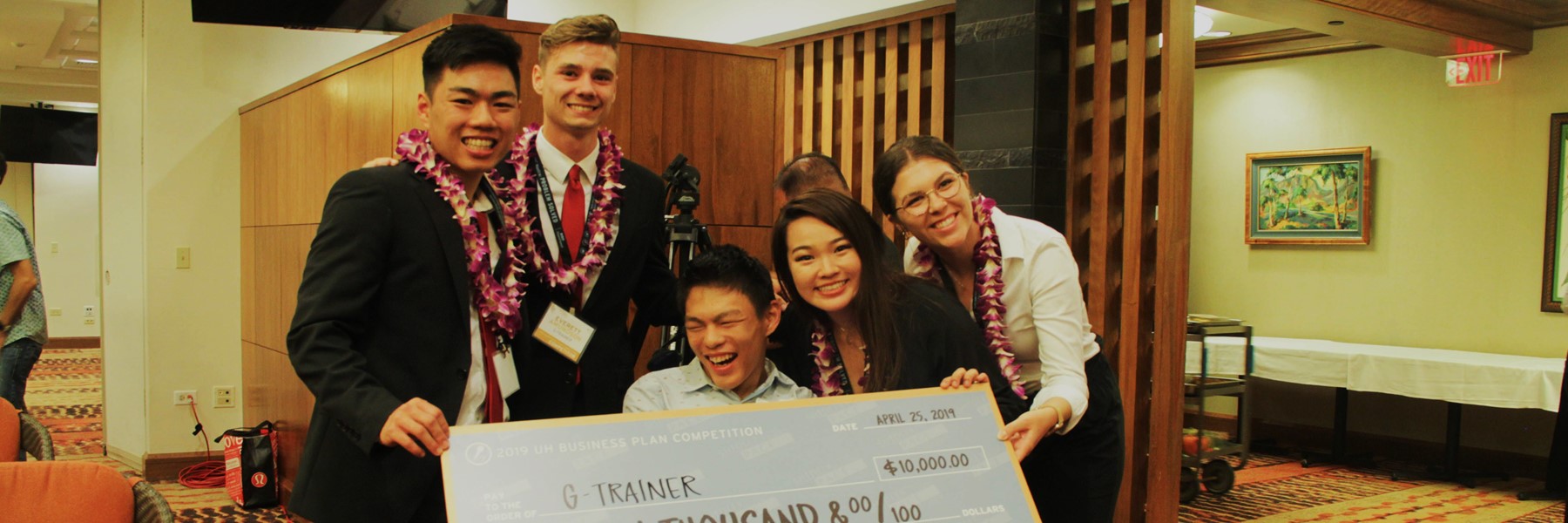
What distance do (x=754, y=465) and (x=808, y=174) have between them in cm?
170

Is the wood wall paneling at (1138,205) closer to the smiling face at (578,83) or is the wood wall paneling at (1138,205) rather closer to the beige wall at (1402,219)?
the smiling face at (578,83)

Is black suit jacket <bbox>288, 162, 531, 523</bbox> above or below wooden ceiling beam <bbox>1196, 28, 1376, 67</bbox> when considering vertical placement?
below

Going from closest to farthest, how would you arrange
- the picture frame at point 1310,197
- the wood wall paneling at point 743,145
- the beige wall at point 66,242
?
the wood wall paneling at point 743,145 < the picture frame at point 1310,197 < the beige wall at point 66,242

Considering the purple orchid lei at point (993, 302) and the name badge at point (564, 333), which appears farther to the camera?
the purple orchid lei at point (993, 302)

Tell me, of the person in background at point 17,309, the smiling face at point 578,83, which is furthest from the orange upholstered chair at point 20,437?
the smiling face at point 578,83

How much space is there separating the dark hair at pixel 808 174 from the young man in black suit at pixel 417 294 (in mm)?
1391

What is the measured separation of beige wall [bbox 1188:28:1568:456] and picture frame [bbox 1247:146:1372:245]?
8cm

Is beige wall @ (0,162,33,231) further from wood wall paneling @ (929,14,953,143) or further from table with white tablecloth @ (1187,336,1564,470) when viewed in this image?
table with white tablecloth @ (1187,336,1564,470)

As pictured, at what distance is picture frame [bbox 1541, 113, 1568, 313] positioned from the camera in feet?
21.1

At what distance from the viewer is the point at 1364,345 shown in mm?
7152

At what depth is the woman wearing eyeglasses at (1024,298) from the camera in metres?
2.24

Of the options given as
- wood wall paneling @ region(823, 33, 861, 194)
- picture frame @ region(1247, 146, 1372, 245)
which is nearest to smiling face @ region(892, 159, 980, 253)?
wood wall paneling @ region(823, 33, 861, 194)

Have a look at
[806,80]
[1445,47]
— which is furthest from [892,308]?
[1445,47]

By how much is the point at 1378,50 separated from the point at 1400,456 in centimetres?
261
